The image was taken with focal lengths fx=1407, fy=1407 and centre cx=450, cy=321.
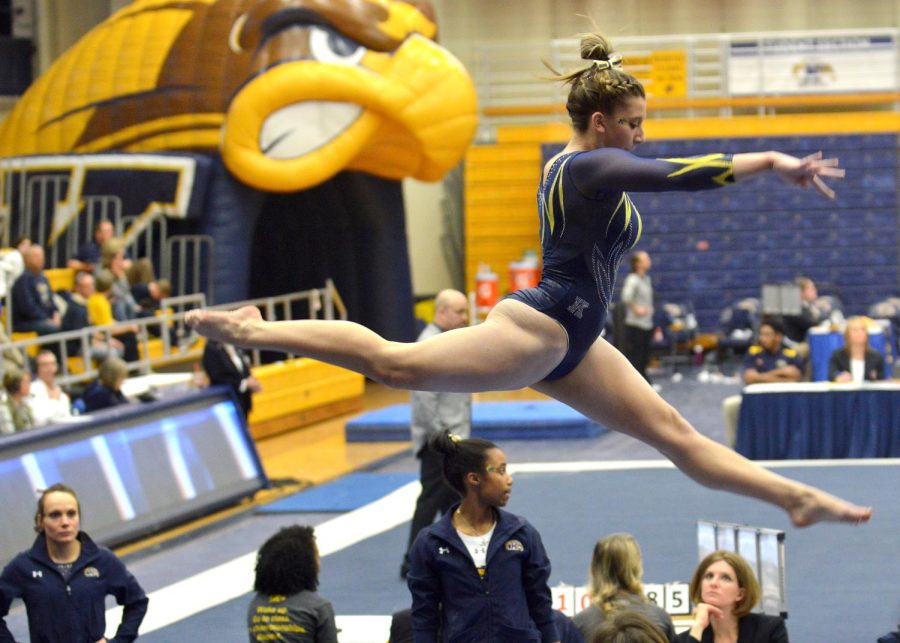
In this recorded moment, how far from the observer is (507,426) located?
40.0 feet

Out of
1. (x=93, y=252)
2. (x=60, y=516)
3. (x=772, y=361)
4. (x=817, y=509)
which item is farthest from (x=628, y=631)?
(x=93, y=252)

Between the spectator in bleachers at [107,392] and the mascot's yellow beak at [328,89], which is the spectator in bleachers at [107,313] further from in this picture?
the spectator in bleachers at [107,392]

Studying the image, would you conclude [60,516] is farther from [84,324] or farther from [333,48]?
[333,48]

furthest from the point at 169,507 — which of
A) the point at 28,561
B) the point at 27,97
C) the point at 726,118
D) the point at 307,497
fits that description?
the point at 726,118

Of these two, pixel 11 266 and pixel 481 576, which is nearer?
pixel 481 576

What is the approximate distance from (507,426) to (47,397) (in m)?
4.46

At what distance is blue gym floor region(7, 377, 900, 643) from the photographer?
21.8 feet

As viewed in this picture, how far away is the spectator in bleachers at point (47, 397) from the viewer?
29.1ft

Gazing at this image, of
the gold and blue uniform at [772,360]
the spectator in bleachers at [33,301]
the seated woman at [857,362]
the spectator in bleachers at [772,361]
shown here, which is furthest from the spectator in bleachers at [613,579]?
the spectator in bleachers at [33,301]

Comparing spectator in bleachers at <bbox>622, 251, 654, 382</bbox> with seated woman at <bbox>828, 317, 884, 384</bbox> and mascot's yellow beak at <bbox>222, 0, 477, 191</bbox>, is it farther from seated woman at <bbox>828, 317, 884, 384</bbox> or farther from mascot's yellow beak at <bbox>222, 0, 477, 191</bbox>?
seated woman at <bbox>828, 317, 884, 384</bbox>

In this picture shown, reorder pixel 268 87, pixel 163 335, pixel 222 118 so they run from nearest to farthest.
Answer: pixel 163 335, pixel 268 87, pixel 222 118

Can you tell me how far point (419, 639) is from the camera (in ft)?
14.5

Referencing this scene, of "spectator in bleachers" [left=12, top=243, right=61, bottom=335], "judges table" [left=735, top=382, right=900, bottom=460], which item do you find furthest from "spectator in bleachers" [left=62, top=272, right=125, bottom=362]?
"judges table" [left=735, top=382, right=900, bottom=460]

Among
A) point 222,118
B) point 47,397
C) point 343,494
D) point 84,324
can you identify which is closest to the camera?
point 47,397
